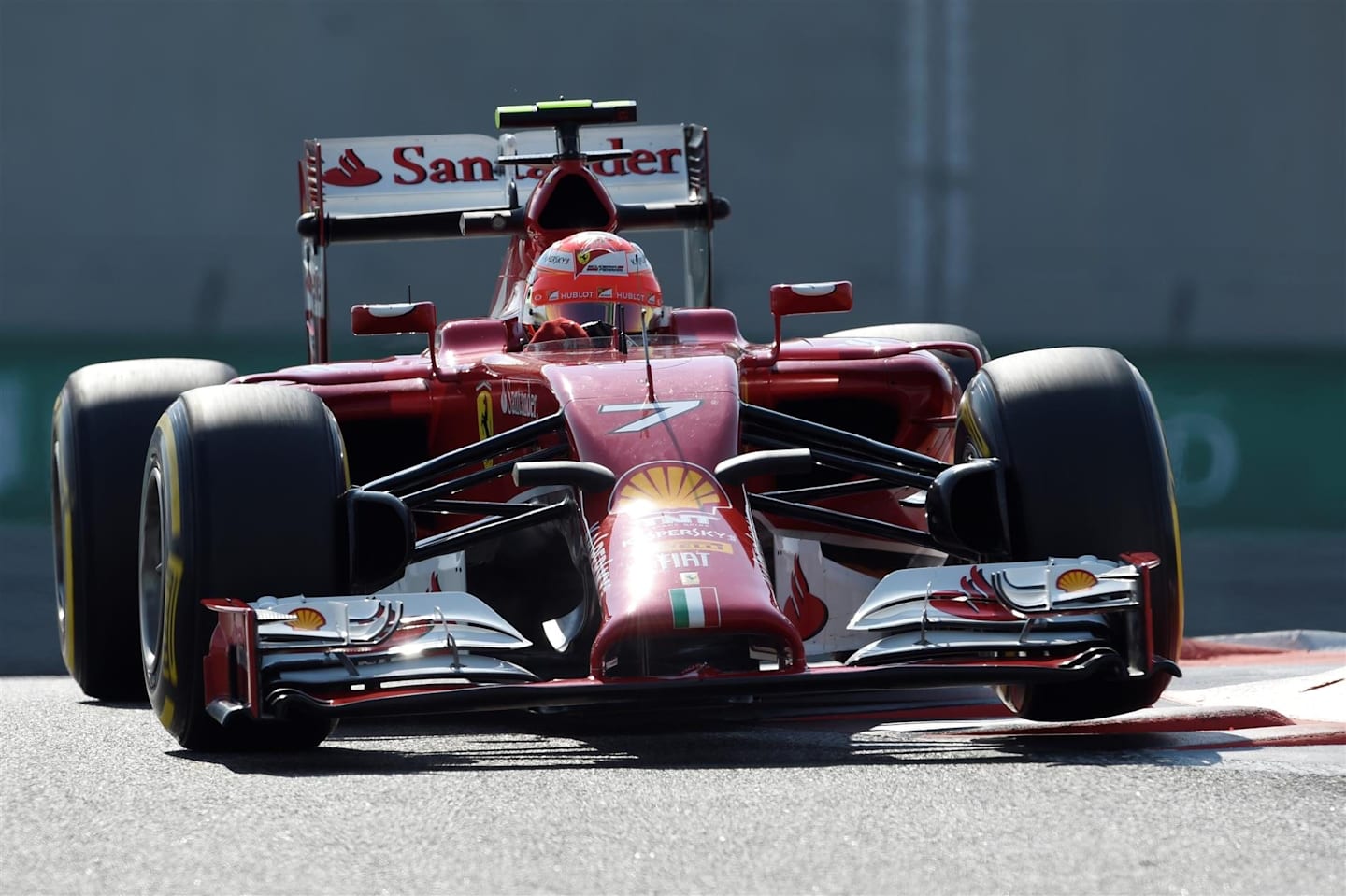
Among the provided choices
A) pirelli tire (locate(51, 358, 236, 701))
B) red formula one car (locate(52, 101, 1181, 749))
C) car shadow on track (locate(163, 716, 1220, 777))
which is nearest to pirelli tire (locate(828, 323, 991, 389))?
red formula one car (locate(52, 101, 1181, 749))

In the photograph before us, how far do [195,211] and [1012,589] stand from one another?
17572 millimetres

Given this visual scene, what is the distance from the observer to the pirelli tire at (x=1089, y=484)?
5.26m

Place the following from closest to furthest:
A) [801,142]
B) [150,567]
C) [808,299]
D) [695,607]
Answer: [695,607]
[150,567]
[808,299]
[801,142]

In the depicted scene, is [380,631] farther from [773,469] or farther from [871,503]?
[871,503]

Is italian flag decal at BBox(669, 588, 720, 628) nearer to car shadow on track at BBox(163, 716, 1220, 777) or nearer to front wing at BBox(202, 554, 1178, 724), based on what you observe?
front wing at BBox(202, 554, 1178, 724)

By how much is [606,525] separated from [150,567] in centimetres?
128

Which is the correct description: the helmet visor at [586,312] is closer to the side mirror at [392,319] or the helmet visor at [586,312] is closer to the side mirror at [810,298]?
the side mirror at [810,298]

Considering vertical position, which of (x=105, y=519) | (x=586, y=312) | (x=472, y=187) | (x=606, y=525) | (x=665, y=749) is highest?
(x=472, y=187)

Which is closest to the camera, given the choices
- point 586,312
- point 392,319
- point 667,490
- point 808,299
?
point 667,490

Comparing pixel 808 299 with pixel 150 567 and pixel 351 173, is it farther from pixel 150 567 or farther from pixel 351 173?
pixel 351 173

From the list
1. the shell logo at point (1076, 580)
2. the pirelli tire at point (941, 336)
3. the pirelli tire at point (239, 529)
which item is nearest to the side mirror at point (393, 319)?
the pirelli tire at point (239, 529)

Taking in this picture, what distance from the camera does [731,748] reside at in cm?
503

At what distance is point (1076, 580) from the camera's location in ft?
16.8

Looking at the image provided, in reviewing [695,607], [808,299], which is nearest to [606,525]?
[695,607]
